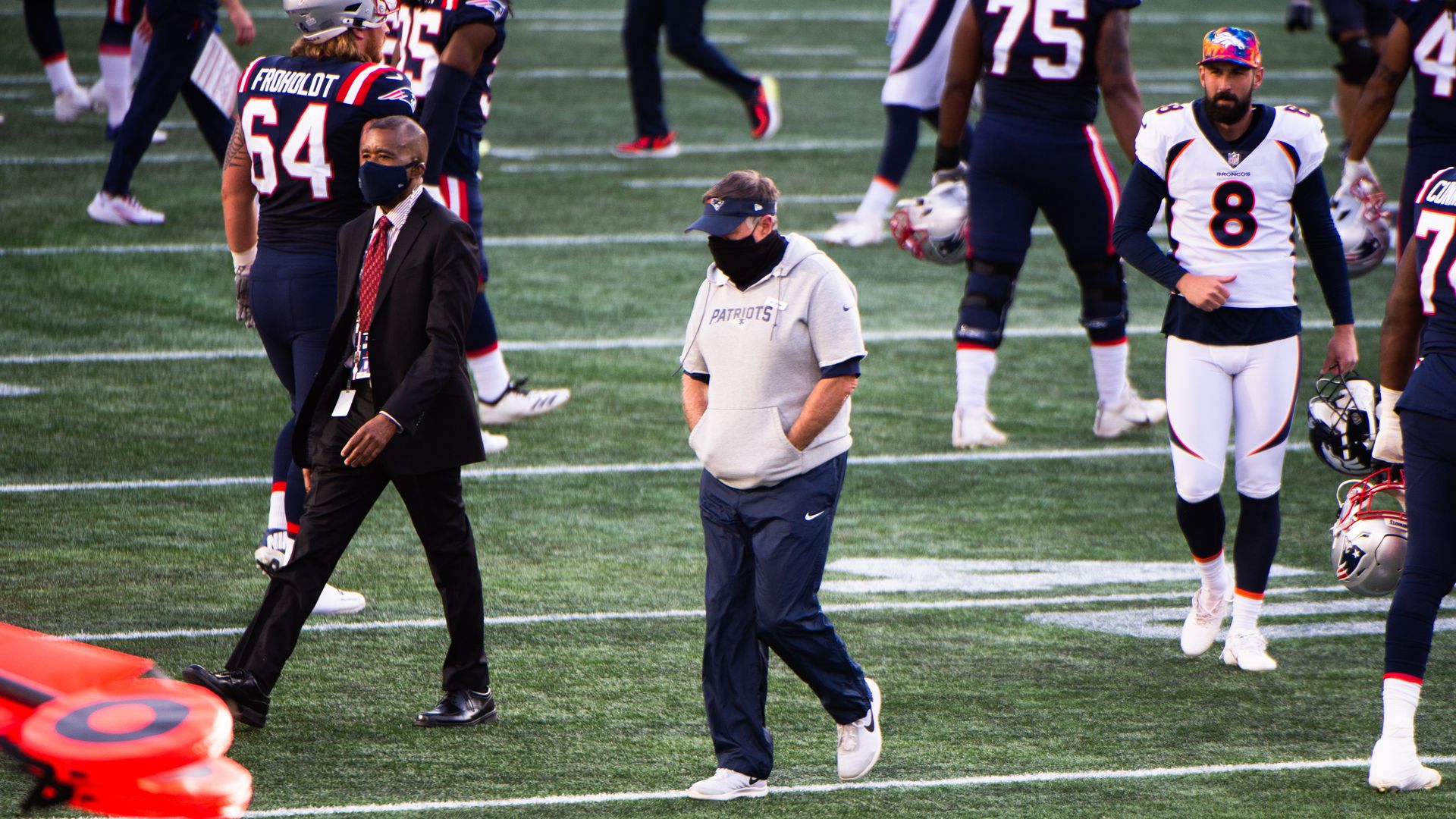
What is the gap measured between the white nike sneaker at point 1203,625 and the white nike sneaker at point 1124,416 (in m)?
2.76

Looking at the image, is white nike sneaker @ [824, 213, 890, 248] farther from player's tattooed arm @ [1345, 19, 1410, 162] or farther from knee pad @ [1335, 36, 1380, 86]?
player's tattooed arm @ [1345, 19, 1410, 162]

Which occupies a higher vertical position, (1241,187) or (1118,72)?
(1241,187)

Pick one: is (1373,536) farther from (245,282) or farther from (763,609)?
(245,282)

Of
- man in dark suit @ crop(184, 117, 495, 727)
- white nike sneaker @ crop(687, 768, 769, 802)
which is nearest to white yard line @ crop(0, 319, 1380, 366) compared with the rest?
man in dark suit @ crop(184, 117, 495, 727)

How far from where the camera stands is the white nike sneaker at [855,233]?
12062mm

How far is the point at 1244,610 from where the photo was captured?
6.22 meters

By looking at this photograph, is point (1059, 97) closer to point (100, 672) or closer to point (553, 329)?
point (553, 329)

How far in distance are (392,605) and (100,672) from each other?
A: 9.57 ft

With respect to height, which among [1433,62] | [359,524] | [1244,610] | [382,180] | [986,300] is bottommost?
[1244,610]

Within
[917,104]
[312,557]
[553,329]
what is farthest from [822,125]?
[312,557]

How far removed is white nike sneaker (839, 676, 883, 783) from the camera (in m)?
5.12

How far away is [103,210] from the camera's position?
11.5 m

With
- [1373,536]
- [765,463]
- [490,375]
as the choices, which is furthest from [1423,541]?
[490,375]

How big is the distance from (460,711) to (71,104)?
10.0 metres
